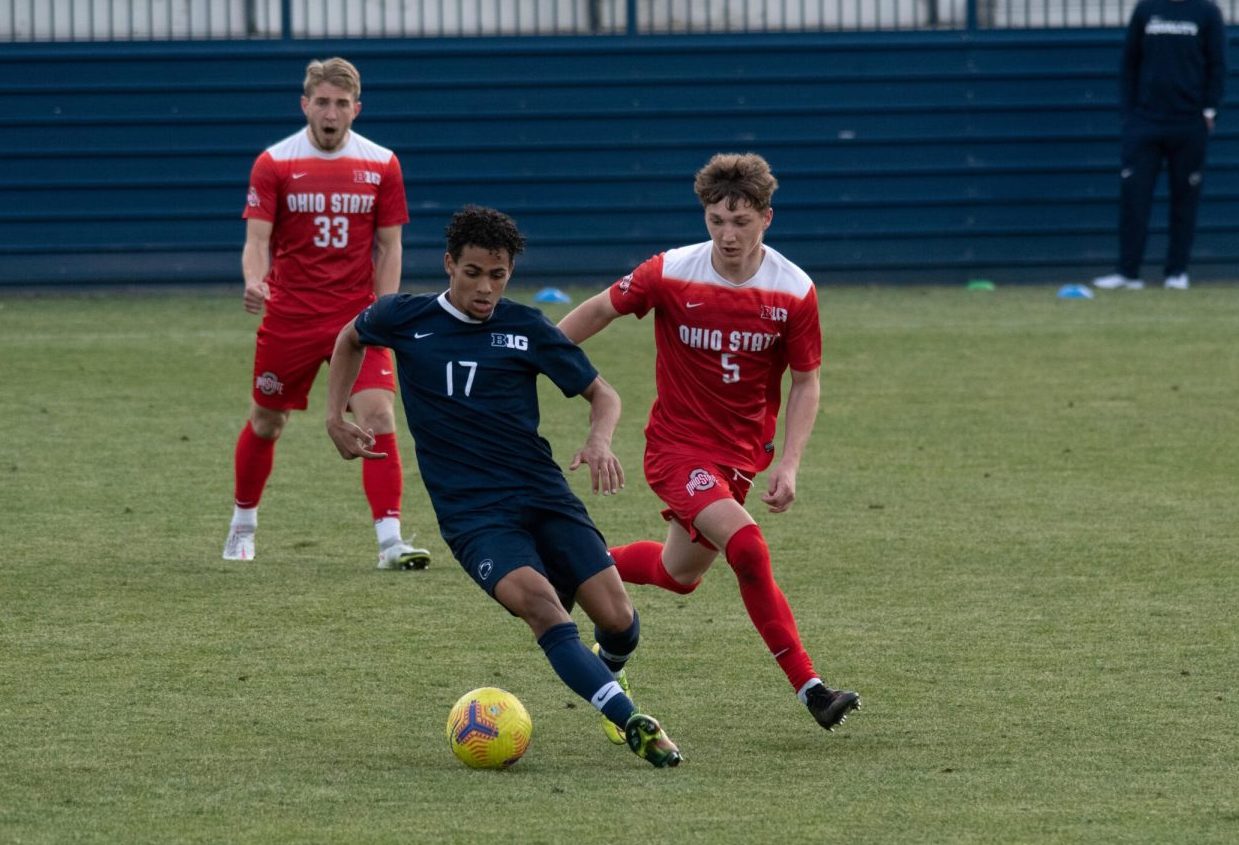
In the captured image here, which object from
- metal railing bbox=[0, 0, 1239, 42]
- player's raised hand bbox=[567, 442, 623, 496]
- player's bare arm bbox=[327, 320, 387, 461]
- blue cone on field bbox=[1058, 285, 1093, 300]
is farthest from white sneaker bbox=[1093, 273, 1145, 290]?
player's raised hand bbox=[567, 442, 623, 496]

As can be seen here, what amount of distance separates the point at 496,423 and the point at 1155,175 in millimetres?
13922

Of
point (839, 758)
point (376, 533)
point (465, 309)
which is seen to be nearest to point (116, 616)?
point (376, 533)

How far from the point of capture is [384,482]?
8430 mm

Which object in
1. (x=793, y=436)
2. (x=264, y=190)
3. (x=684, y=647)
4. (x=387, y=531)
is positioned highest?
(x=264, y=190)

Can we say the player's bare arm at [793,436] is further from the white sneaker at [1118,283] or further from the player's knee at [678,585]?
the white sneaker at [1118,283]

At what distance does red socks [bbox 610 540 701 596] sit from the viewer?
22.1 feet

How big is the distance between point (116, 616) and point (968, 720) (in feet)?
10.2

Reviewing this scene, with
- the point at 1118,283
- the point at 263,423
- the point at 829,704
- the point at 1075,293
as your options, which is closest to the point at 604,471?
the point at 829,704

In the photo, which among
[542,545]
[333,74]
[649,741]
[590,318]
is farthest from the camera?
[333,74]

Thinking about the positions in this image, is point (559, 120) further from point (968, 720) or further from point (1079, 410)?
point (968, 720)

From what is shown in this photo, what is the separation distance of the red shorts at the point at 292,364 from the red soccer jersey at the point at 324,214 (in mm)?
90

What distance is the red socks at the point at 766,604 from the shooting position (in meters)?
5.89

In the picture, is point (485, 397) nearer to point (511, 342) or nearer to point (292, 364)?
point (511, 342)

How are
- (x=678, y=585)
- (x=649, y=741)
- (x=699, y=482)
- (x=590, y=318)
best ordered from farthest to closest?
(x=678, y=585), (x=590, y=318), (x=699, y=482), (x=649, y=741)
